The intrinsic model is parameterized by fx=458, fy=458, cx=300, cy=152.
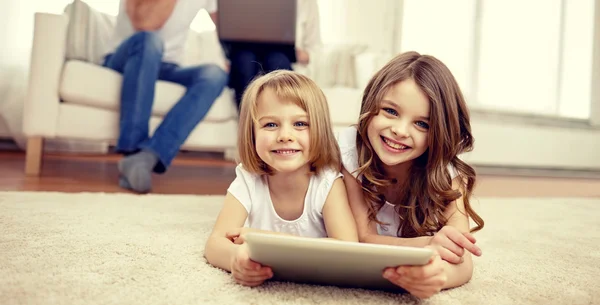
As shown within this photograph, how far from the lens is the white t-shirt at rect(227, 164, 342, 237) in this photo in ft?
2.53

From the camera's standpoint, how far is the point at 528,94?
3.69m

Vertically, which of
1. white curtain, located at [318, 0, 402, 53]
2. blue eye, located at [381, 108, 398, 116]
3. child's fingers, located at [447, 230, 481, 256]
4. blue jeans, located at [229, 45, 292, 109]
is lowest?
child's fingers, located at [447, 230, 481, 256]

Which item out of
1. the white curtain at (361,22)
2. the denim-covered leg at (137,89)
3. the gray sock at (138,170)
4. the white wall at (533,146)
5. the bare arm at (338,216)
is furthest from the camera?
the white curtain at (361,22)

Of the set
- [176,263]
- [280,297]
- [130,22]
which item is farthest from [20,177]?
[280,297]

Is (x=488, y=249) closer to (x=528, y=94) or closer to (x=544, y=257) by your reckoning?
(x=544, y=257)

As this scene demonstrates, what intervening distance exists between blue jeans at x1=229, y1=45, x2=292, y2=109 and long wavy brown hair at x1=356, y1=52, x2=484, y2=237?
1.00 meters

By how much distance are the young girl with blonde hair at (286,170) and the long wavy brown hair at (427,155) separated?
0.06 metres

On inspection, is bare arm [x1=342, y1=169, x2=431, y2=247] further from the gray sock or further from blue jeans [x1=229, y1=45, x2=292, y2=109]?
blue jeans [x1=229, y1=45, x2=292, y2=109]

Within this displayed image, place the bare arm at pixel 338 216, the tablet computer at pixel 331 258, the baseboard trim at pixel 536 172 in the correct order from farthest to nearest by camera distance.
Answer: the baseboard trim at pixel 536 172, the bare arm at pixel 338 216, the tablet computer at pixel 331 258

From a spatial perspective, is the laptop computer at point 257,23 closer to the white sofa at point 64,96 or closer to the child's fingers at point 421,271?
the white sofa at point 64,96

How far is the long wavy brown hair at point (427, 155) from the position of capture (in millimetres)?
744

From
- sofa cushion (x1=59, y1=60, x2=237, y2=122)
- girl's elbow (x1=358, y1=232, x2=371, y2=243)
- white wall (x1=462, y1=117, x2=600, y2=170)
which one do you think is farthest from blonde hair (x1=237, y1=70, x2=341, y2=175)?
white wall (x1=462, y1=117, x2=600, y2=170)

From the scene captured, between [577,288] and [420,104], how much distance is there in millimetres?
346

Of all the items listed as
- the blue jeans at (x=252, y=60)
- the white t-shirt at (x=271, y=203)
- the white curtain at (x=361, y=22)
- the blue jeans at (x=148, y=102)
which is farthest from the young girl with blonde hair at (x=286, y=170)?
the white curtain at (x=361, y=22)
